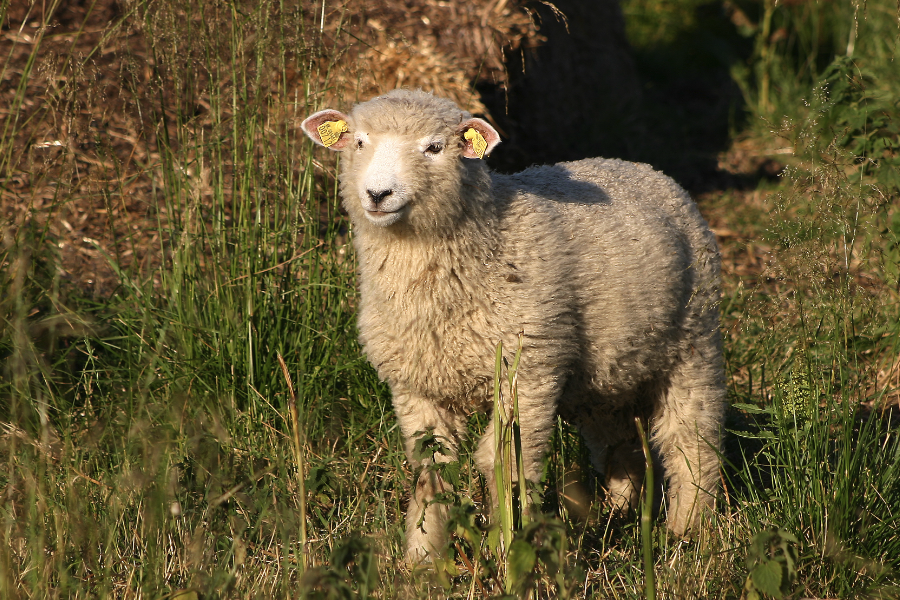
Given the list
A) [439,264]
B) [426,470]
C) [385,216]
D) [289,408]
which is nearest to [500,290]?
[439,264]

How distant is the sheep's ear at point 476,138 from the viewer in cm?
281

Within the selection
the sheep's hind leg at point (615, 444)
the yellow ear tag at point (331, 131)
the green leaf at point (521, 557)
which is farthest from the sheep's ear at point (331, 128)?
the green leaf at point (521, 557)

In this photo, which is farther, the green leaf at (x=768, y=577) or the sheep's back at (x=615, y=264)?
the sheep's back at (x=615, y=264)

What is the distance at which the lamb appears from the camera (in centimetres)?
281

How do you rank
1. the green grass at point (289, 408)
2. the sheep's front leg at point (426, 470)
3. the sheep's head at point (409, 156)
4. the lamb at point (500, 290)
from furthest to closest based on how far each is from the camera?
the sheep's front leg at point (426, 470) → the lamb at point (500, 290) → the sheep's head at point (409, 156) → the green grass at point (289, 408)

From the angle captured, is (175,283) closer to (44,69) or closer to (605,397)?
(44,69)

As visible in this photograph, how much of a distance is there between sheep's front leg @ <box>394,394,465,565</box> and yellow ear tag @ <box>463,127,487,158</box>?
86cm

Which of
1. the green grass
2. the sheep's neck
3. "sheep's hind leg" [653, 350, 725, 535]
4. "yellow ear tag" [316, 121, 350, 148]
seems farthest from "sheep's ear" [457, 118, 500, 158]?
"sheep's hind leg" [653, 350, 725, 535]

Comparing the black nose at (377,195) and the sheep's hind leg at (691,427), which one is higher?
the black nose at (377,195)

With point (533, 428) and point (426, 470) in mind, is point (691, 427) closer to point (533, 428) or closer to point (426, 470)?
point (533, 428)

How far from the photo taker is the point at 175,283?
11.7ft

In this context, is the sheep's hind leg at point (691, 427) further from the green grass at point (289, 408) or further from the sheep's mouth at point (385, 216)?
the sheep's mouth at point (385, 216)

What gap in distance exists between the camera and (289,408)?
2791mm

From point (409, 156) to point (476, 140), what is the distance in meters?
0.25
